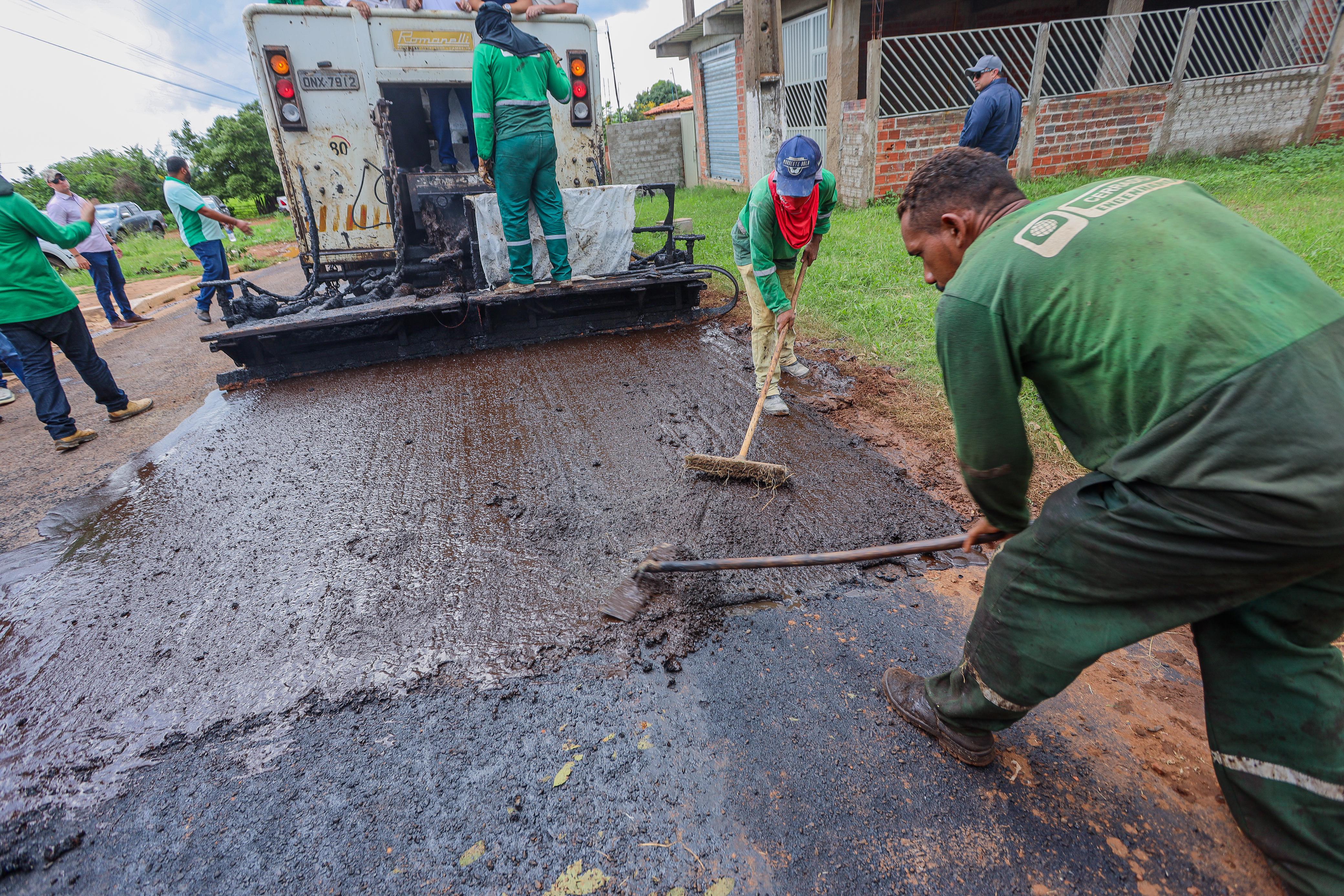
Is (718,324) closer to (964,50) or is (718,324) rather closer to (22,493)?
(22,493)

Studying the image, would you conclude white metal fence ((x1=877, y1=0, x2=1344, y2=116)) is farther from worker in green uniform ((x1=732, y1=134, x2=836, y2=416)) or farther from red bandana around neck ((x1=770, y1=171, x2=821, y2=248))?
red bandana around neck ((x1=770, y1=171, x2=821, y2=248))

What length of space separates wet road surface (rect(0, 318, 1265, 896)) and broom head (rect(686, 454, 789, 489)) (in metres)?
0.08

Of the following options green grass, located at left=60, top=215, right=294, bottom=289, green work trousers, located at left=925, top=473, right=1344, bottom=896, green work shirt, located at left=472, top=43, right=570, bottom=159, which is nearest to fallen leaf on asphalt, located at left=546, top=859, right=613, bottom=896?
green work trousers, located at left=925, top=473, right=1344, bottom=896

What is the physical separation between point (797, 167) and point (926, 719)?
2897 millimetres

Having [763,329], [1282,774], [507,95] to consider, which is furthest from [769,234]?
[1282,774]

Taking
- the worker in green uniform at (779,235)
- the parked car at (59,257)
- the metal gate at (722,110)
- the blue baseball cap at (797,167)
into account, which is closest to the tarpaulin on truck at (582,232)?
the worker in green uniform at (779,235)

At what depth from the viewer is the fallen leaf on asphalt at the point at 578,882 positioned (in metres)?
1.55

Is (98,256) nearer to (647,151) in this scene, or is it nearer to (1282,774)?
(1282,774)

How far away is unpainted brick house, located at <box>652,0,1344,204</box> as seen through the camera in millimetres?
9188

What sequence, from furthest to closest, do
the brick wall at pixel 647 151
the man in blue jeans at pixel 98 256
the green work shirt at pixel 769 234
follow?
1. the brick wall at pixel 647 151
2. the man in blue jeans at pixel 98 256
3. the green work shirt at pixel 769 234

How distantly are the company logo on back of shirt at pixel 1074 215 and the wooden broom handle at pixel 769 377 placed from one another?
74.8 inches

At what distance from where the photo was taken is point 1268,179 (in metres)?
8.43

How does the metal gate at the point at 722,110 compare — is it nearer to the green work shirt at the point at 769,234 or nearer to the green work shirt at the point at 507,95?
the green work shirt at the point at 507,95

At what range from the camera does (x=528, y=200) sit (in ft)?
17.2
